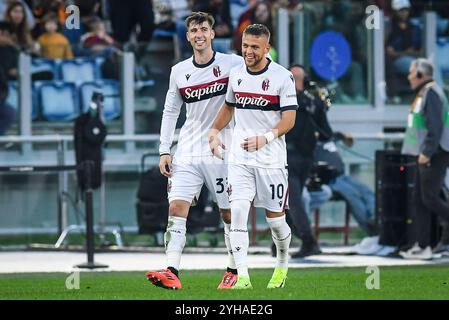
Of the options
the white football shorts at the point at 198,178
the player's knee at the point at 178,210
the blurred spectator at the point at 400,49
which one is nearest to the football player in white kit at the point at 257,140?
the white football shorts at the point at 198,178

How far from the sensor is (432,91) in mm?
17031

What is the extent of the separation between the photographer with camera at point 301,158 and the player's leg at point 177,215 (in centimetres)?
430

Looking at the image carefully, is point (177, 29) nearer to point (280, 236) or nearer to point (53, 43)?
point (53, 43)

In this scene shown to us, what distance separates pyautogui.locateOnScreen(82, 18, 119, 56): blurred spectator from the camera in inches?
856

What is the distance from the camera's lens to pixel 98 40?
869 inches

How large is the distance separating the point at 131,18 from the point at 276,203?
10.7m

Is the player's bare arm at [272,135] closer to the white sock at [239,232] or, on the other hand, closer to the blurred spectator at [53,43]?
the white sock at [239,232]

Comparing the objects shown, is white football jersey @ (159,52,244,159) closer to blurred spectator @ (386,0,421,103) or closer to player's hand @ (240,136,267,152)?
player's hand @ (240,136,267,152)

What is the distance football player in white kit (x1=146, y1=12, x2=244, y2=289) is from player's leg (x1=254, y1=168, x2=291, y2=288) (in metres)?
0.45

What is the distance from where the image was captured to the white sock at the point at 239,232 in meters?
12.2

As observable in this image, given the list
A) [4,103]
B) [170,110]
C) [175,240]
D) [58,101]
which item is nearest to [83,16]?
[58,101]

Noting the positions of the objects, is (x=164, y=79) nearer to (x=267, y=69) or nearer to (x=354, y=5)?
(x=354, y=5)

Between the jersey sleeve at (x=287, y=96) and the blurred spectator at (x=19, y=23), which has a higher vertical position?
the blurred spectator at (x=19, y=23)
